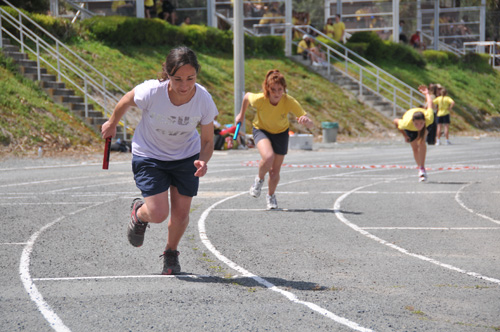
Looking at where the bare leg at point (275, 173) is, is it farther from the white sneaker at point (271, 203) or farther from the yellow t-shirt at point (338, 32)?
the yellow t-shirt at point (338, 32)

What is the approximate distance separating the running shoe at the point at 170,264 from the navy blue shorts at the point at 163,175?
545 millimetres

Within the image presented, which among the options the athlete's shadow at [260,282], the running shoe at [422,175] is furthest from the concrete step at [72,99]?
the athlete's shadow at [260,282]

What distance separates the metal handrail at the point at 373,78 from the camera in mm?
34375

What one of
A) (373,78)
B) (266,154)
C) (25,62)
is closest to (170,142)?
(266,154)

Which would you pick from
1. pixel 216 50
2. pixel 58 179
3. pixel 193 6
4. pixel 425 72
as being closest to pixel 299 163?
pixel 58 179

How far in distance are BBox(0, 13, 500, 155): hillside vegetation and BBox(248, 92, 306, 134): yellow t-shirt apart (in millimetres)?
10436

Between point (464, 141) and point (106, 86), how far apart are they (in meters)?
13.3

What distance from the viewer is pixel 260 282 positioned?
6.60m

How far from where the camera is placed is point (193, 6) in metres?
35.4

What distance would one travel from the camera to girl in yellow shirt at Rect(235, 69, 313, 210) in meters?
11.1

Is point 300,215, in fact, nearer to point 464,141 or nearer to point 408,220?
point 408,220

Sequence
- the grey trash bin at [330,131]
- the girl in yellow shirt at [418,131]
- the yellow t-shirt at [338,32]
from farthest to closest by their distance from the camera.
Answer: the yellow t-shirt at [338,32], the grey trash bin at [330,131], the girl in yellow shirt at [418,131]

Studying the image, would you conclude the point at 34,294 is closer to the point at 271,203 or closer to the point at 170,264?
the point at 170,264

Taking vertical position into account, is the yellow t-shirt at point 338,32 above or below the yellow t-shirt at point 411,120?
above
